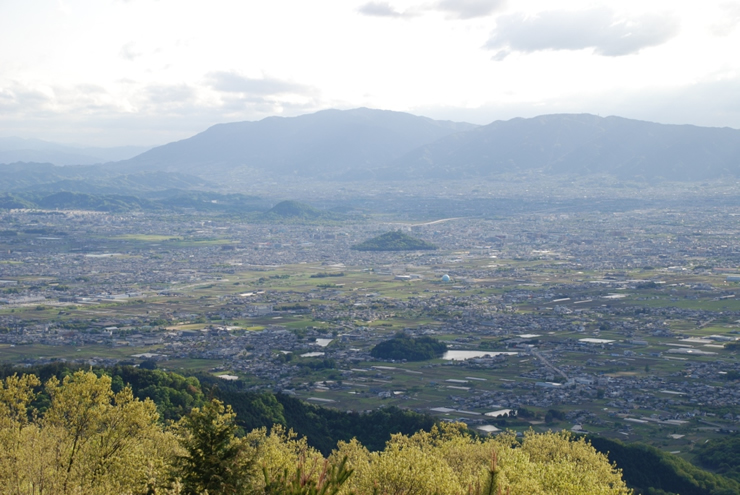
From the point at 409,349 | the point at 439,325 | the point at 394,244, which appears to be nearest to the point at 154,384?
the point at 409,349

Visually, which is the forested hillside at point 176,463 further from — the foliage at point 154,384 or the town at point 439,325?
the town at point 439,325

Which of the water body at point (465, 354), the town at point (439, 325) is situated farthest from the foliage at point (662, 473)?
the water body at point (465, 354)

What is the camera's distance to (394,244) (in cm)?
18450

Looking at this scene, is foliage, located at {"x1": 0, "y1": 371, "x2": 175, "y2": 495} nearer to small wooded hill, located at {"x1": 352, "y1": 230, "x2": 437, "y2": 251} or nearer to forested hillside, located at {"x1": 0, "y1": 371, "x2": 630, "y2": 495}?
forested hillside, located at {"x1": 0, "y1": 371, "x2": 630, "y2": 495}

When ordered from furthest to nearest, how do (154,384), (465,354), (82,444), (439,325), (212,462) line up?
(439,325)
(465,354)
(154,384)
(82,444)
(212,462)

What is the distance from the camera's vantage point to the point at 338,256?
562 ft

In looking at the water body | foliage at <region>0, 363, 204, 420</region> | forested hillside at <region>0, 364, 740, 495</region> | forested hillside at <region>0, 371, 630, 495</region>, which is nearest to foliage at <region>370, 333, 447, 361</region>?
the water body

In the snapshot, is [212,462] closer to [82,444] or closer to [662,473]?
[82,444]

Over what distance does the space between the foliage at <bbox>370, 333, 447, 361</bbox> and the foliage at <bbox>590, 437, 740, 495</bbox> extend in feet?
104

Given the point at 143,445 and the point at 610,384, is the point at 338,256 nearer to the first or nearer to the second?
the point at 610,384

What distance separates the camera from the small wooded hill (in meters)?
182

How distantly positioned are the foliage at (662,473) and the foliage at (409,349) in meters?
31.8

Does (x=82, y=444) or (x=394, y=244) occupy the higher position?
(x=82, y=444)

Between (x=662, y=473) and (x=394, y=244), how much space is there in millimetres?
138603
